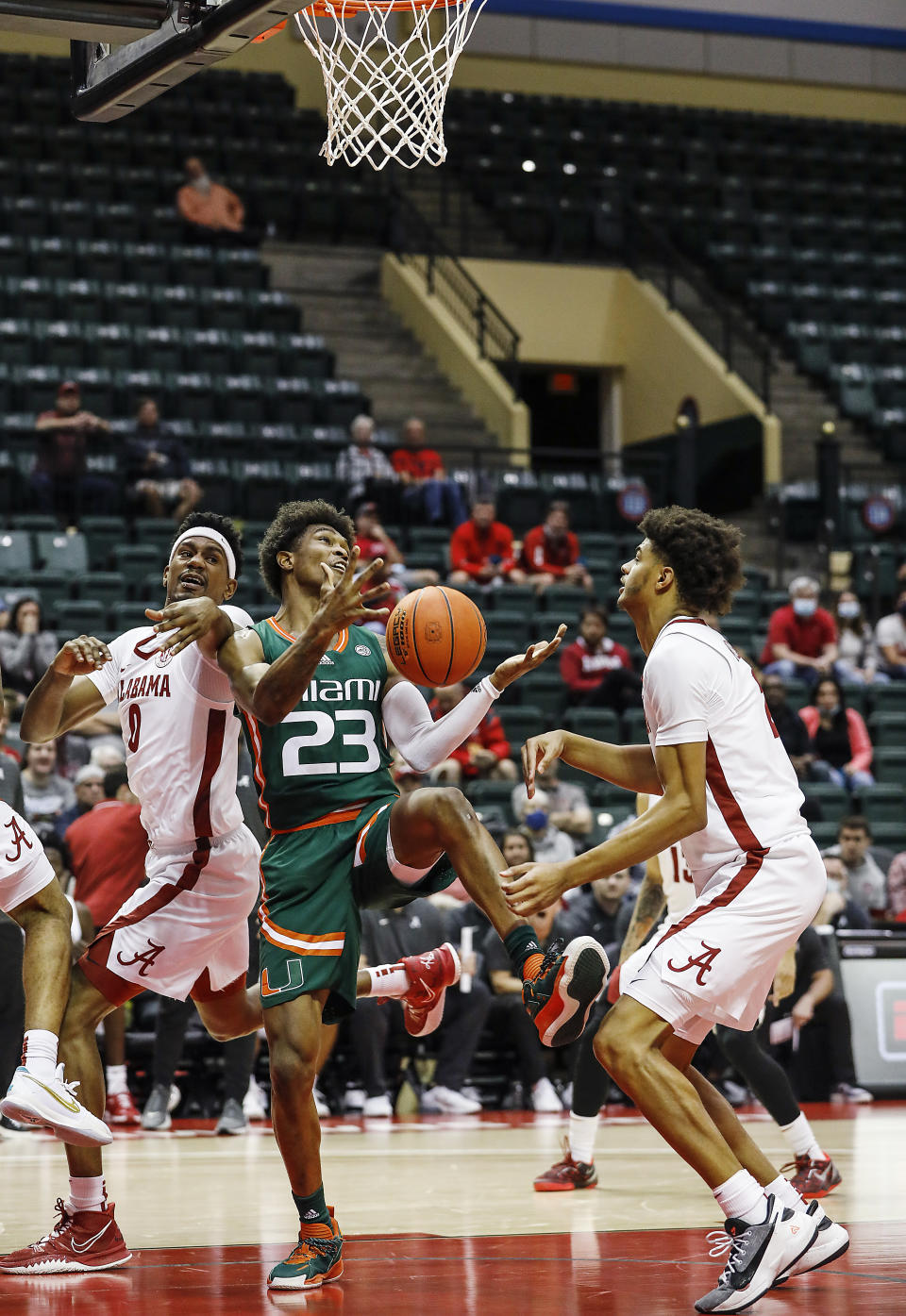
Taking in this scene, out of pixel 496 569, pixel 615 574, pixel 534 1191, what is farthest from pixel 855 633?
pixel 534 1191

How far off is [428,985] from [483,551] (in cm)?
954

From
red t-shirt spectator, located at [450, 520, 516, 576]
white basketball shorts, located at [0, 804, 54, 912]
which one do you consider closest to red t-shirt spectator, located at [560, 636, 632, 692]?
red t-shirt spectator, located at [450, 520, 516, 576]

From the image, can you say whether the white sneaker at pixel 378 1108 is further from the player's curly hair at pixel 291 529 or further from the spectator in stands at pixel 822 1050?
the player's curly hair at pixel 291 529

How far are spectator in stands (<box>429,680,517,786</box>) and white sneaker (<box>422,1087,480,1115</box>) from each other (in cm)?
211

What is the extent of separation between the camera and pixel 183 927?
17.1 feet

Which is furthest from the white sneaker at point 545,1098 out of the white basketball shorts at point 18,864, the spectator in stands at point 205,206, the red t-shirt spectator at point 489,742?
the spectator in stands at point 205,206

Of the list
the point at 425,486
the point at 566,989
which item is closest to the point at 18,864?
the point at 566,989

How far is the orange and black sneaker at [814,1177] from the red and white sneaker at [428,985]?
1.72 metres

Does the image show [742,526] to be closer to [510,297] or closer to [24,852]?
[510,297]

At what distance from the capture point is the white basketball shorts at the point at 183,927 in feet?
16.7

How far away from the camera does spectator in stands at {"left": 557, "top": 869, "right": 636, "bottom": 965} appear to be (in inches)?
404

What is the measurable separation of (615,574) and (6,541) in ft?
17.1

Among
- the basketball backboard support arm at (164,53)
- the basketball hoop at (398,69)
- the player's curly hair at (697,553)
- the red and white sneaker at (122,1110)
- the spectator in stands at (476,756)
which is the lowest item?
the red and white sneaker at (122,1110)

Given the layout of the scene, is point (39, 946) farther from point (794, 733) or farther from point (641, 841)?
point (794, 733)
